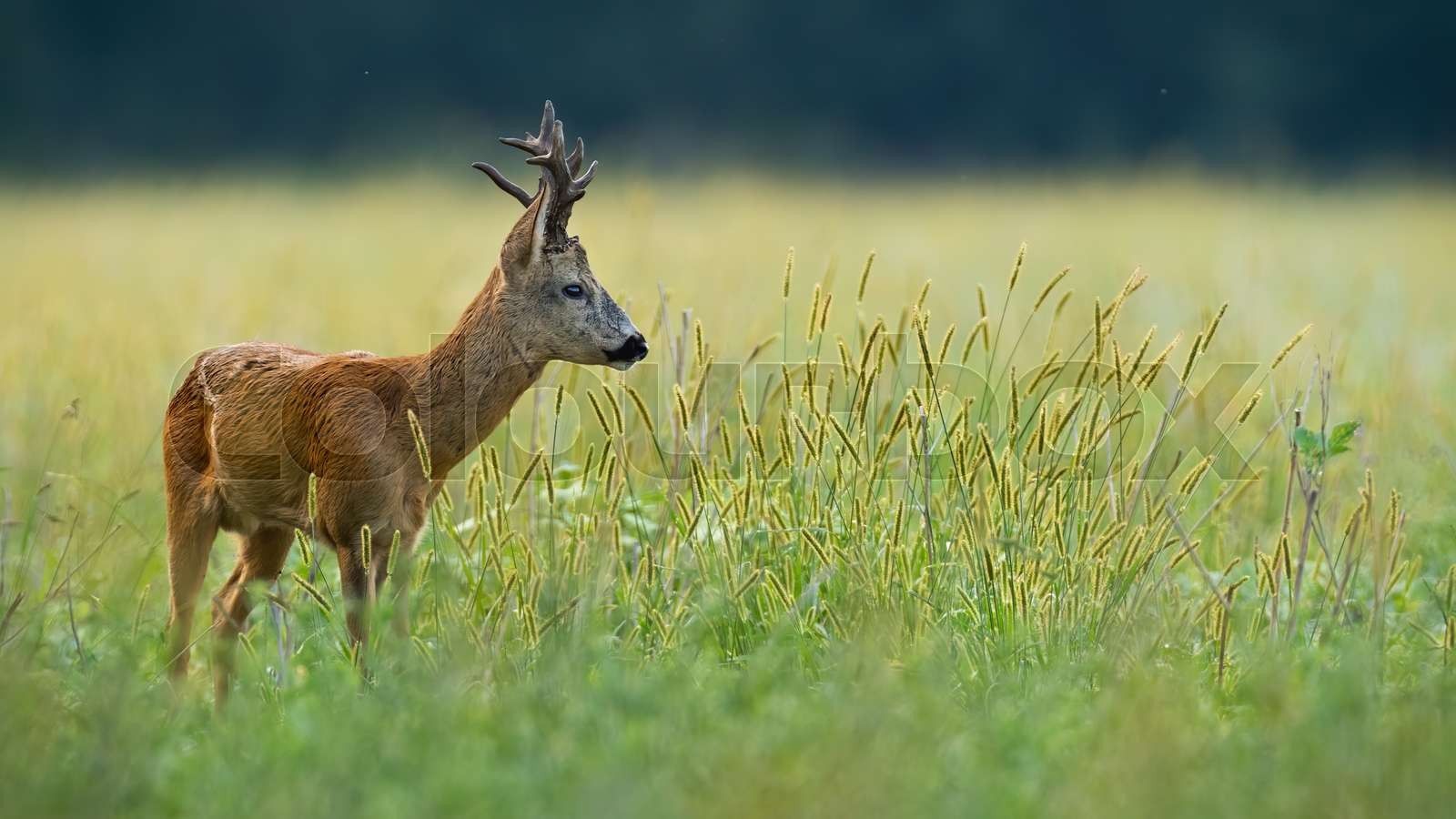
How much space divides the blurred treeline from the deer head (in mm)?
17370

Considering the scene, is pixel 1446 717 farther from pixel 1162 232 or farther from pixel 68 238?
pixel 68 238

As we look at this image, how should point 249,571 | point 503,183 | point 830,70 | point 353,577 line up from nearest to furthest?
point 503,183 → point 353,577 → point 249,571 → point 830,70

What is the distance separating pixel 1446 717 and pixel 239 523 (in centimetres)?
298

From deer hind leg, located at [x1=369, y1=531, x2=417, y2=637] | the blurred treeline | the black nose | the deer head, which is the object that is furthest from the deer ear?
the blurred treeline

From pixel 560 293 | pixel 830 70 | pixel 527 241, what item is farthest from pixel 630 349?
pixel 830 70

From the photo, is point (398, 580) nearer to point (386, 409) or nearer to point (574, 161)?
point (386, 409)

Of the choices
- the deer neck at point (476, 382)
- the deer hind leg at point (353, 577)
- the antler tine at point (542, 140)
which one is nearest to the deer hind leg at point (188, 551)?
the deer hind leg at point (353, 577)

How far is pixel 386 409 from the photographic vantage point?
4066 millimetres

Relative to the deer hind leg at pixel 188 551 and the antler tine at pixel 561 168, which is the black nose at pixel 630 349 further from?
the deer hind leg at pixel 188 551

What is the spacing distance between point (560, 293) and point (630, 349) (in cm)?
22

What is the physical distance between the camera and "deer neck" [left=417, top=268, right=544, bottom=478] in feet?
13.3

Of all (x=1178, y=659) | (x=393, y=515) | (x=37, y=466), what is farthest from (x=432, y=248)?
(x=1178, y=659)

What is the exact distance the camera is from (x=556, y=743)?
3.07 metres

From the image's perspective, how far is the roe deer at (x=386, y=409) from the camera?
396 cm
